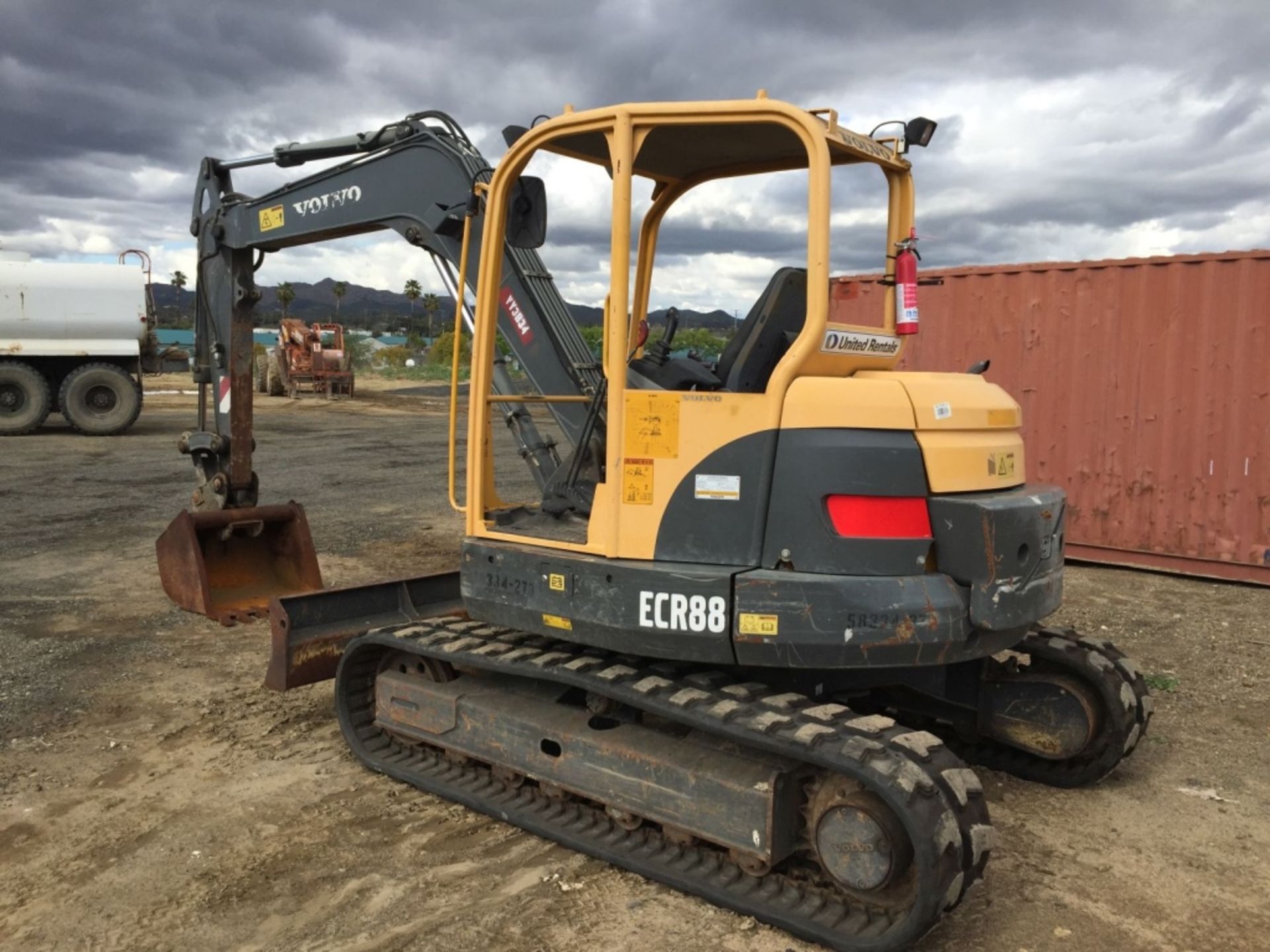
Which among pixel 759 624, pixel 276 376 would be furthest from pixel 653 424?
pixel 276 376

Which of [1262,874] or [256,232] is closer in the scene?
[1262,874]

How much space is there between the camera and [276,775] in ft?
16.4

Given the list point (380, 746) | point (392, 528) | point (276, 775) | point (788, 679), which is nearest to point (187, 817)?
point (276, 775)

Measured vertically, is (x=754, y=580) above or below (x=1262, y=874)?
above

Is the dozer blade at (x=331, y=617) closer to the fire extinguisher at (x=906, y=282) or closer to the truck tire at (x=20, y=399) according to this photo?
the fire extinguisher at (x=906, y=282)

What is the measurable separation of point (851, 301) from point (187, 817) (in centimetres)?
908

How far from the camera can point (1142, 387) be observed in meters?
9.86

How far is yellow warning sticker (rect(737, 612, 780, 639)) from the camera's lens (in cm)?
377

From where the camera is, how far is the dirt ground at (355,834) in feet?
12.1

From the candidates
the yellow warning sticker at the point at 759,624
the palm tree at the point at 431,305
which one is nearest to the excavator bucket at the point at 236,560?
the yellow warning sticker at the point at 759,624

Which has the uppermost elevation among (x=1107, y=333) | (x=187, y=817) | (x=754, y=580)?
(x=1107, y=333)

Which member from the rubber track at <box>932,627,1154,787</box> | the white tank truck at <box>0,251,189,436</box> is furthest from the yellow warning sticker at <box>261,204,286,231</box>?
the white tank truck at <box>0,251,189,436</box>

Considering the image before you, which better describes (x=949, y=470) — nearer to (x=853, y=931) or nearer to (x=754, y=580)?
(x=754, y=580)

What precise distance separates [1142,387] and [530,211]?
7.58m
